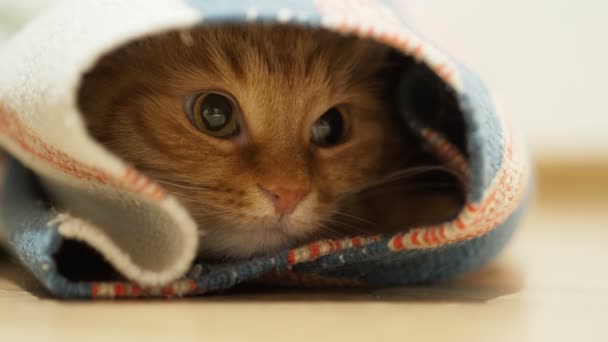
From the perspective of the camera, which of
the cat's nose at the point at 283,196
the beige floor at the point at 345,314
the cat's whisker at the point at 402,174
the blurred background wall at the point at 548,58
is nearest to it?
the beige floor at the point at 345,314

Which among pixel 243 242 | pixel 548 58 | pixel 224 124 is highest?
pixel 548 58

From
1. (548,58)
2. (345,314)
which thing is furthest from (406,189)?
(548,58)

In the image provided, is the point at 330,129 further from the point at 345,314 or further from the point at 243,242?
the point at 345,314

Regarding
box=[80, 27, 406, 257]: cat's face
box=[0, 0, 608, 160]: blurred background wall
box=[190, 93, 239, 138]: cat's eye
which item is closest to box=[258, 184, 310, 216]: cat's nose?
box=[80, 27, 406, 257]: cat's face

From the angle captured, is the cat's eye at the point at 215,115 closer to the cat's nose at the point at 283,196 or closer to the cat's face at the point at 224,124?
the cat's face at the point at 224,124

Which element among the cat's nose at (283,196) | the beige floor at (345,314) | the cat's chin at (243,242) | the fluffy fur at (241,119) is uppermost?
the fluffy fur at (241,119)

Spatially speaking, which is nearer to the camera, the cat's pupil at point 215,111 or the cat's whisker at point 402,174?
the cat's pupil at point 215,111

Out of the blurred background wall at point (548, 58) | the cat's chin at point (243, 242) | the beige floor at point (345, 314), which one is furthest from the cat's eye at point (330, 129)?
the blurred background wall at point (548, 58)

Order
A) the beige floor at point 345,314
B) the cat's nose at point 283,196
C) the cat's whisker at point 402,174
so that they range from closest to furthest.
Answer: the beige floor at point 345,314 → the cat's nose at point 283,196 → the cat's whisker at point 402,174
